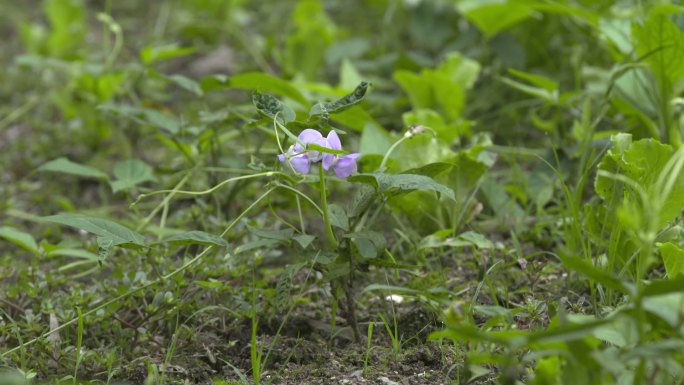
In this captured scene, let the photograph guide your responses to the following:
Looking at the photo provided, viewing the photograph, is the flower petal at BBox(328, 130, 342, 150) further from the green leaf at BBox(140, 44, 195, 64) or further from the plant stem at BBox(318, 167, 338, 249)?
the green leaf at BBox(140, 44, 195, 64)

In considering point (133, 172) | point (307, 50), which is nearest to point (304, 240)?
point (133, 172)

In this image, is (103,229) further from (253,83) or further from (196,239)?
(253,83)

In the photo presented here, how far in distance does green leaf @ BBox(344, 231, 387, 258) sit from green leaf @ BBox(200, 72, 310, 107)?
555mm

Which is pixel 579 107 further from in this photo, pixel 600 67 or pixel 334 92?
pixel 334 92

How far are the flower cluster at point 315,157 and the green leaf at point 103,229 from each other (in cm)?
28

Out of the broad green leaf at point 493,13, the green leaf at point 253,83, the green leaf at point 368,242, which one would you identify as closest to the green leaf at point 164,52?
the green leaf at point 253,83

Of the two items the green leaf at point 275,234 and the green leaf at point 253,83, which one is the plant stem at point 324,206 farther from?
the green leaf at point 253,83

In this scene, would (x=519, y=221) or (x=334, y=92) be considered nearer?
(x=519, y=221)

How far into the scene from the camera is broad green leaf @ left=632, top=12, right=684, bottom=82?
1.80 metres

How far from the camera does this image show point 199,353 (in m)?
1.56

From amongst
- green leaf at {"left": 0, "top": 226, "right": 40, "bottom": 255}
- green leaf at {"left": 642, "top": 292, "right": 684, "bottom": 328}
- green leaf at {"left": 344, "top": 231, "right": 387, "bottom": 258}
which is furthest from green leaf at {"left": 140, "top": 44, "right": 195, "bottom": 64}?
green leaf at {"left": 642, "top": 292, "right": 684, "bottom": 328}

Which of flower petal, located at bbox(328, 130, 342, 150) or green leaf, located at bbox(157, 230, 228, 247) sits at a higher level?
flower petal, located at bbox(328, 130, 342, 150)

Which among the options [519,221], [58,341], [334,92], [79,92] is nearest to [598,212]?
[519,221]

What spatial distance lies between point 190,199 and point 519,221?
0.87 m
